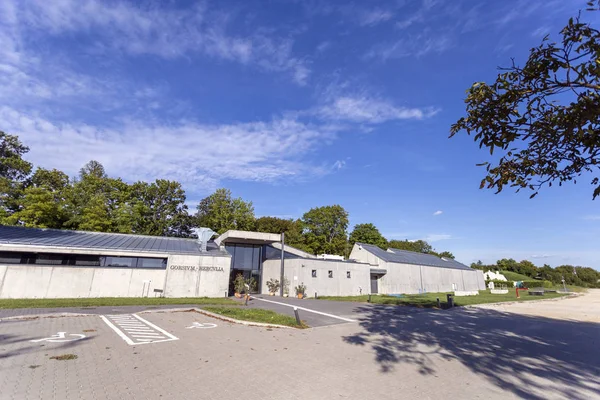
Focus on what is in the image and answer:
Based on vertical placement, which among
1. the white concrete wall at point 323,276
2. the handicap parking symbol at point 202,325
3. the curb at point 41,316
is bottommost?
the handicap parking symbol at point 202,325

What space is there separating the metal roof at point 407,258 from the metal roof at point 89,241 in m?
22.2

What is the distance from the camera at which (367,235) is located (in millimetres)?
61562

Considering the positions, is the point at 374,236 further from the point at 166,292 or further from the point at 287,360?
the point at 287,360

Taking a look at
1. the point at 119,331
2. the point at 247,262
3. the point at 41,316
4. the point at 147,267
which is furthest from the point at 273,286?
the point at 119,331

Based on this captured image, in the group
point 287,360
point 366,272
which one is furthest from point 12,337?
point 366,272

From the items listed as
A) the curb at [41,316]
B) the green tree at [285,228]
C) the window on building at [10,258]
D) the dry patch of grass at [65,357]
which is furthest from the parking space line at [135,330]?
the green tree at [285,228]

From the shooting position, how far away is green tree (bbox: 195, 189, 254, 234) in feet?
150

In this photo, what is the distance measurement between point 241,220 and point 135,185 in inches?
646

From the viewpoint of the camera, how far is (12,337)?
839cm

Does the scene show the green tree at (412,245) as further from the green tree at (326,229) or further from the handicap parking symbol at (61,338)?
the handicap parking symbol at (61,338)

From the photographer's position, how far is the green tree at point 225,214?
150ft

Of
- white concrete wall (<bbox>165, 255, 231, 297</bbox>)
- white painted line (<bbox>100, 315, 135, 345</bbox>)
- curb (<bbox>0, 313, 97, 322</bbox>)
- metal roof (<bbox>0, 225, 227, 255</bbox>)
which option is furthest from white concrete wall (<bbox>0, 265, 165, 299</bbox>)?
white painted line (<bbox>100, 315, 135, 345</bbox>)

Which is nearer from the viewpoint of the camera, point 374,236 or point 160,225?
point 160,225

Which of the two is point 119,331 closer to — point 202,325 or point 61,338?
point 61,338
